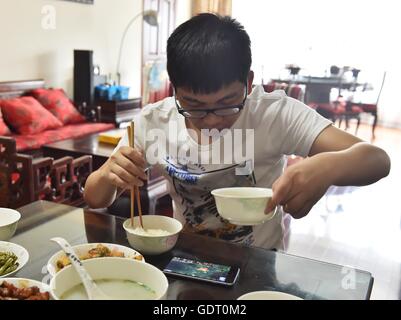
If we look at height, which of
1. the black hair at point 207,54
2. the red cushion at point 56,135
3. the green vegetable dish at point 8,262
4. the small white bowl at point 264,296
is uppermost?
the black hair at point 207,54

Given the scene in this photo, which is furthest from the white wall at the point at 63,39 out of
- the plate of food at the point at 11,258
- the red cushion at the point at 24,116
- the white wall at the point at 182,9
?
the plate of food at the point at 11,258

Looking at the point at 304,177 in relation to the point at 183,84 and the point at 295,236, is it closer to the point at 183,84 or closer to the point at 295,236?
the point at 183,84

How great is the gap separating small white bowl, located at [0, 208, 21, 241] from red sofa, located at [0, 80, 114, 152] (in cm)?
229

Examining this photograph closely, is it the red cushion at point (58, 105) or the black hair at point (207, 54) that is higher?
the black hair at point (207, 54)

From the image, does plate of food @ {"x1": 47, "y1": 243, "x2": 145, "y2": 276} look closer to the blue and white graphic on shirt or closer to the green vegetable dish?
the green vegetable dish

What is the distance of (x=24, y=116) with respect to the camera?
3.68 metres

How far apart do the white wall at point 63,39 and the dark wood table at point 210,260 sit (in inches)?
128

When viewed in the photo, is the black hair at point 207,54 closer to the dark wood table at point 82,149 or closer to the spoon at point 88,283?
the spoon at point 88,283

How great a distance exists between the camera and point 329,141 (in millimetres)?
1121

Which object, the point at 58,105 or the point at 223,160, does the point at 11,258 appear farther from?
the point at 58,105

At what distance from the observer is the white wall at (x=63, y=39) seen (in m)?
3.96

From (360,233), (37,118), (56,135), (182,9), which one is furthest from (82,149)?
(182,9)

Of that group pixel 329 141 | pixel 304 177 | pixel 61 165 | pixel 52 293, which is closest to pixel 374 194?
pixel 61 165

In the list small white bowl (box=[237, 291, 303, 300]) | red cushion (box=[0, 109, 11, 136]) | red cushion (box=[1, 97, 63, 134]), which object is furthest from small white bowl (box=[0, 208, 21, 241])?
red cushion (box=[1, 97, 63, 134])
